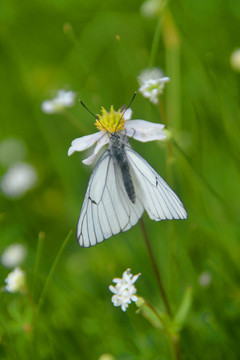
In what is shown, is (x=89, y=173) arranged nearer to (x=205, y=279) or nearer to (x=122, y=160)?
(x=205, y=279)

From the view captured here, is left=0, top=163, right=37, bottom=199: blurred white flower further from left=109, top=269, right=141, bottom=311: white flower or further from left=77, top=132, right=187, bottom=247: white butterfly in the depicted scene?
left=109, top=269, right=141, bottom=311: white flower

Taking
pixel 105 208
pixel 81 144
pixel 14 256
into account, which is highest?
pixel 14 256

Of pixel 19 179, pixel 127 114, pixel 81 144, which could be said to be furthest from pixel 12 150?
pixel 81 144

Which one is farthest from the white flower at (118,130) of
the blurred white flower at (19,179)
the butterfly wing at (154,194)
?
the blurred white flower at (19,179)

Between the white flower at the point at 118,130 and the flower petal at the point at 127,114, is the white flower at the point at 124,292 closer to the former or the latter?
the white flower at the point at 118,130

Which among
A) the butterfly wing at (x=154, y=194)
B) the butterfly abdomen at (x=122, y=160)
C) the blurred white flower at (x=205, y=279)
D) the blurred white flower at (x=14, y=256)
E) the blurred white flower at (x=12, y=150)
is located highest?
the blurred white flower at (x=12, y=150)

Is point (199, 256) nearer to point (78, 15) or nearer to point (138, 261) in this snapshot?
point (138, 261)

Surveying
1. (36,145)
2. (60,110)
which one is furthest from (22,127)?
(60,110)
